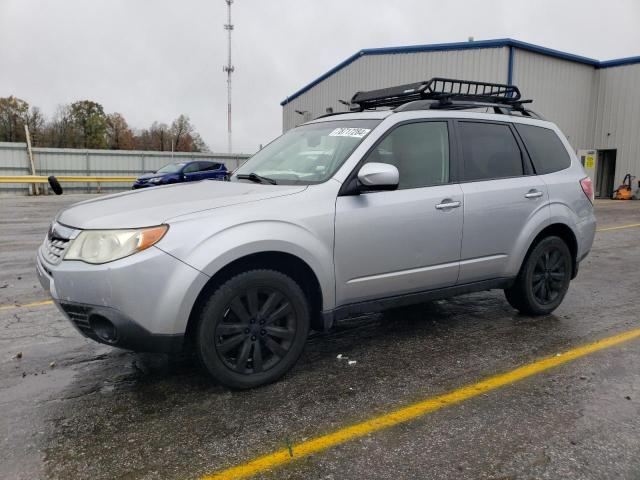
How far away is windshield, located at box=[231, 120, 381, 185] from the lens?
379 cm

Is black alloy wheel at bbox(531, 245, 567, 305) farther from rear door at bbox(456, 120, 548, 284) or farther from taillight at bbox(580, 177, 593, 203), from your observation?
taillight at bbox(580, 177, 593, 203)

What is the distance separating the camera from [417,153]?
4105mm

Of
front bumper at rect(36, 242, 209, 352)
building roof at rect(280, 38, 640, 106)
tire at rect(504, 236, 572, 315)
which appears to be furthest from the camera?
building roof at rect(280, 38, 640, 106)

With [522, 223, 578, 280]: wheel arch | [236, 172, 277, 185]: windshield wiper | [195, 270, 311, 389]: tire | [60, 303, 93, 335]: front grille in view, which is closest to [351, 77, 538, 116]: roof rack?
[522, 223, 578, 280]: wheel arch

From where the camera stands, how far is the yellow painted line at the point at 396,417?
2.54 meters

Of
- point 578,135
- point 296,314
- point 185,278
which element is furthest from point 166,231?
point 578,135

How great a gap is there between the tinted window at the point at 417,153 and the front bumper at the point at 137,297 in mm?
1605

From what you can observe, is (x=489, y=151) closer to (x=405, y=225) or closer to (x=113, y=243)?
(x=405, y=225)

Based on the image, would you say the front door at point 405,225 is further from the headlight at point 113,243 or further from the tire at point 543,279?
the headlight at point 113,243

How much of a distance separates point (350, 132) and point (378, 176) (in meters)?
0.67

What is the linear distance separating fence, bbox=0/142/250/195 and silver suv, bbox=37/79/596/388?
2400 cm

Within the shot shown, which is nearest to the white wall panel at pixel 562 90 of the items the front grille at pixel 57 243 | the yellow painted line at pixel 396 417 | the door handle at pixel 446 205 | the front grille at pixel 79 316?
the door handle at pixel 446 205

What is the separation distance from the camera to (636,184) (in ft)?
78.9

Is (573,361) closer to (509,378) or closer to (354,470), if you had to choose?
(509,378)
